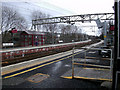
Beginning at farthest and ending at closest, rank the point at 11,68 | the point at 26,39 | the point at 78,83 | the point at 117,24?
1. the point at 26,39
2. the point at 11,68
3. the point at 78,83
4. the point at 117,24

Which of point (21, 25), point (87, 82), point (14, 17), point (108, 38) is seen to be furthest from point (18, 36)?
point (87, 82)

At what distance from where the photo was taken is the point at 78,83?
3787mm

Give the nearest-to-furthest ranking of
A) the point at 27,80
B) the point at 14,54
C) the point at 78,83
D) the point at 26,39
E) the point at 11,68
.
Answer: the point at 78,83 < the point at 27,80 < the point at 11,68 < the point at 14,54 < the point at 26,39

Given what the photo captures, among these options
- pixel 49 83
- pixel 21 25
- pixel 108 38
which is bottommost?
pixel 49 83

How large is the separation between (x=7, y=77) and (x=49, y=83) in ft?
6.39

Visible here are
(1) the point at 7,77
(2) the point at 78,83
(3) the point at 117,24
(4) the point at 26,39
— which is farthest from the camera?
(4) the point at 26,39

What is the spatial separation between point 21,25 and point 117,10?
2811 centimetres

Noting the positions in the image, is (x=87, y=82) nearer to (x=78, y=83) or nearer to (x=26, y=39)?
(x=78, y=83)

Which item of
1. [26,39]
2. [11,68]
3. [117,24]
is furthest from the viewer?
[26,39]

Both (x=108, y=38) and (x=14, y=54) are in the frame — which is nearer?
(x=14, y=54)

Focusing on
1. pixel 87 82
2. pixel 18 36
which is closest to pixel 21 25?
pixel 18 36

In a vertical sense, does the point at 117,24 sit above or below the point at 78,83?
above

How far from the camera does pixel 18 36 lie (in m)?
21.0

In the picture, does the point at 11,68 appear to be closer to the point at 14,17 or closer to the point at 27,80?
the point at 27,80
